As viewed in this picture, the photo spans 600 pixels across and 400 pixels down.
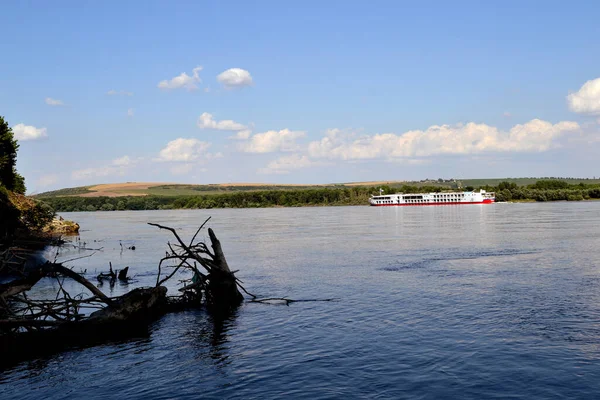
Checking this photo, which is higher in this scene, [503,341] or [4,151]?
[4,151]

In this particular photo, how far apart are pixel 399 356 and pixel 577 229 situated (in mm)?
64337

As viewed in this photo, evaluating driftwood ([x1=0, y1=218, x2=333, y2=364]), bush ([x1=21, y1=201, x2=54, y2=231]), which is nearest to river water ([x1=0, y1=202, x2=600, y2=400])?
driftwood ([x1=0, y1=218, x2=333, y2=364])

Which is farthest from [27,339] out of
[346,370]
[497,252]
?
[497,252]

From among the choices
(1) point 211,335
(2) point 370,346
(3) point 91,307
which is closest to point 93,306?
(3) point 91,307

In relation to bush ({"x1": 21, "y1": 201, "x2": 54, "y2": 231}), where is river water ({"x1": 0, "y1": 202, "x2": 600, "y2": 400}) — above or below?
below

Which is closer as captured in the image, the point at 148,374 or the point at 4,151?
the point at 148,374

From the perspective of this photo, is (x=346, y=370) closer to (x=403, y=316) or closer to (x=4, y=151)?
(x=403, y=316)

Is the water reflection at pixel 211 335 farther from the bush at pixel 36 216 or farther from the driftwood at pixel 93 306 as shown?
the bush at pixel 36 216

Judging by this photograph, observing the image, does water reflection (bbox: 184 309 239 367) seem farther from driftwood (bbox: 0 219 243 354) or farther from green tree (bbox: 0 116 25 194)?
green tree (bbox: 0 116 25 194)

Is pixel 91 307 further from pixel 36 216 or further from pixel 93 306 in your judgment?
pixel 36 216

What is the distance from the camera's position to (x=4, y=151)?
230 feet

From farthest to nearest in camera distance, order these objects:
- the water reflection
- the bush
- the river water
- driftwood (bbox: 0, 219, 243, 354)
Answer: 1. the bush
2. driftwood (bbox: 0, 219, 243, 354)
3. the water reflection
4. the river water

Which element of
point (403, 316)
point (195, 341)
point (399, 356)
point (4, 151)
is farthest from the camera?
point (4, 151)

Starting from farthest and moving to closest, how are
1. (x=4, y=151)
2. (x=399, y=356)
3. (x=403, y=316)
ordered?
(x=4, y=151), (x=403, y=316), (x=399, y=356)
